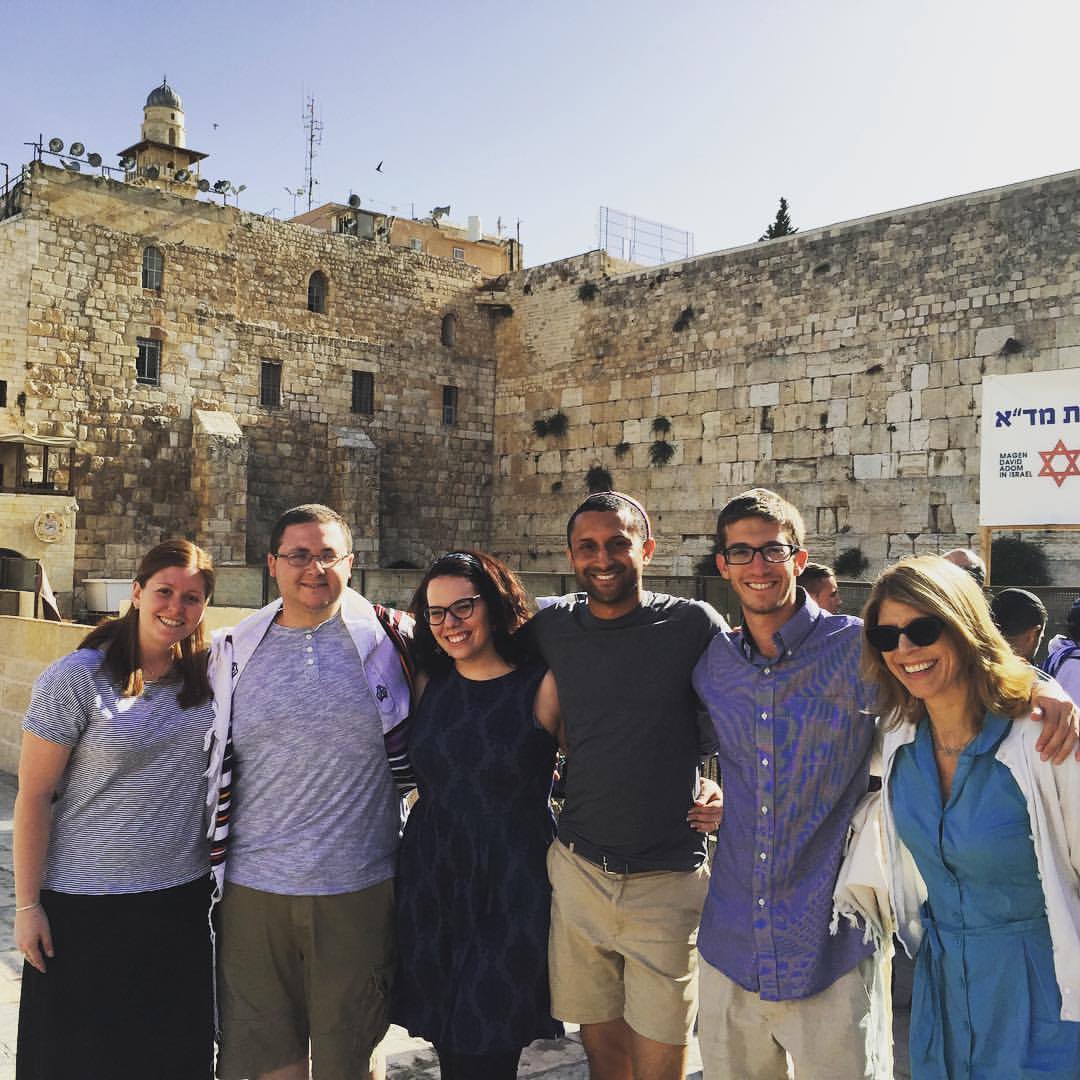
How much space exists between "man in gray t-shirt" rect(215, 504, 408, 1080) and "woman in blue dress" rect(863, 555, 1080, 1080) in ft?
4.38

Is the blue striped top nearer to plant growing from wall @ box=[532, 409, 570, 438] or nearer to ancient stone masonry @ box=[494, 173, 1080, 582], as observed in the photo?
ancient stone masonry @ box=[494, 173, 1080, 582]

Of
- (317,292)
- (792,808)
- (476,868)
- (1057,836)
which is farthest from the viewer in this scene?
(317,292)

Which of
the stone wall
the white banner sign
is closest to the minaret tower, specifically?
the stone wall

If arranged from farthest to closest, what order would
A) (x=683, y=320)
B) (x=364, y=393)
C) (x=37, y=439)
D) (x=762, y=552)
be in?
(x=364, y=393), (x=683, y=320), (x=37, y=439), (x=762, y=552)

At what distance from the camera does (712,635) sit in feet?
9.48

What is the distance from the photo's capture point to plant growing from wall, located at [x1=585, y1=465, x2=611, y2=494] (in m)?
17.9

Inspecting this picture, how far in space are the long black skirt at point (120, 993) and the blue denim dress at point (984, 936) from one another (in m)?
1.86

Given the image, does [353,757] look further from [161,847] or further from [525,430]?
[525,430]

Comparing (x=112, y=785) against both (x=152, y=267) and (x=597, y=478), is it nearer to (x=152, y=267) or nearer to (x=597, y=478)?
(x=597, y=478)

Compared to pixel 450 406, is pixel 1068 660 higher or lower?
lower

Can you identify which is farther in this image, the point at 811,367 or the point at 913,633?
the point at 811,367

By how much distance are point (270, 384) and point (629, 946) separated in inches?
651

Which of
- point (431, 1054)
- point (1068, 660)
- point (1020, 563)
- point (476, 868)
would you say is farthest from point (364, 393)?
point (476, 868)

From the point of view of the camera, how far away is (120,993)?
2854mm
